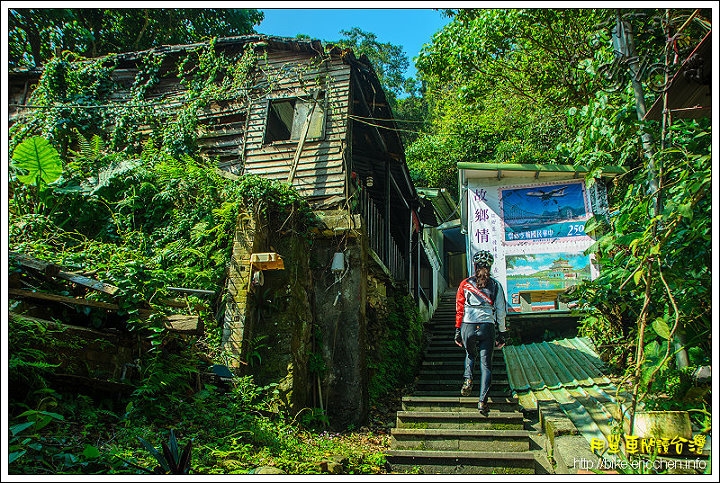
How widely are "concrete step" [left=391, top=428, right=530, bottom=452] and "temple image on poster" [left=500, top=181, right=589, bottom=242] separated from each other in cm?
526

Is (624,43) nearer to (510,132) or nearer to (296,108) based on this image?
(296,108)

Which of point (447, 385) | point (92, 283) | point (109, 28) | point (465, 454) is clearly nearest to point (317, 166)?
point (447, 385)

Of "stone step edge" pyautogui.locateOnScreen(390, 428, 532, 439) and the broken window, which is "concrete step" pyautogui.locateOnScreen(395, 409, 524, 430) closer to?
"stone step edge" pyautogui.locateOnScreen(390, 428, 532, 439)

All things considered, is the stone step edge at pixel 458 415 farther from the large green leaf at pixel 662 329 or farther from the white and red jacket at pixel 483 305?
the large green leaf at pixel 662 329

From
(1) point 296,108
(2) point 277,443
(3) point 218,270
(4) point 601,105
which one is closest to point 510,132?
(1) point 296,108

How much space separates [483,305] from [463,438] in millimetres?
1712

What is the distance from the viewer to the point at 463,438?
5.66 meters

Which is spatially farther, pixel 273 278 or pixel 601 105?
pixel 273 278

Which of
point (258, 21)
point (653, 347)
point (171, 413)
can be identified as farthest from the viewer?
point (258, 21)

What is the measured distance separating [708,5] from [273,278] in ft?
19.3

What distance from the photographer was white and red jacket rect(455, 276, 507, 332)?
565cm

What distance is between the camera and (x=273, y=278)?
6.96 metres

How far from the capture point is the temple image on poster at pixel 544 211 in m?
9.69

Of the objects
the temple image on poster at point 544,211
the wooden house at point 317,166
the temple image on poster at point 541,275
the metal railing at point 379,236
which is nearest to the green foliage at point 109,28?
the wooden house at point 317,166
